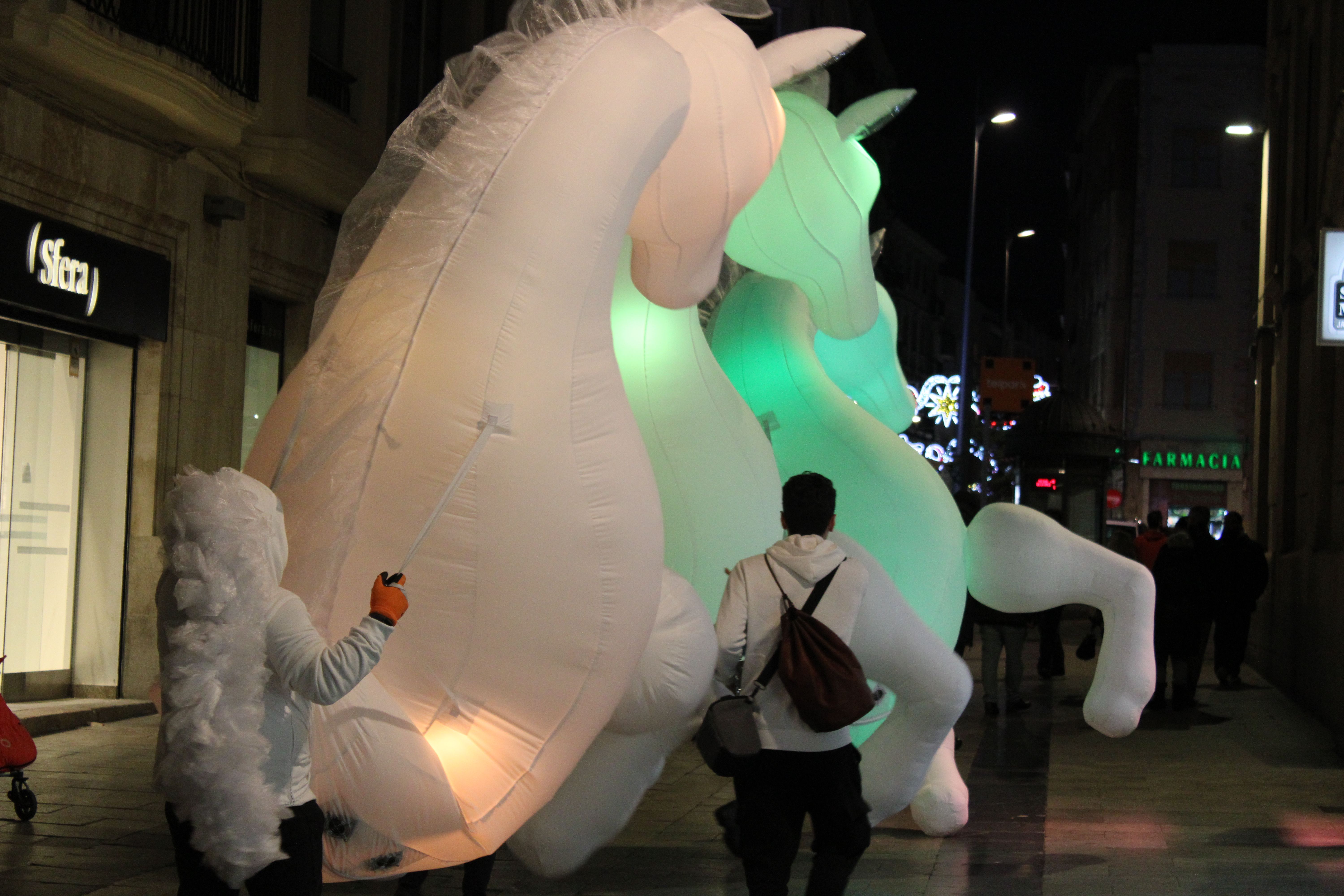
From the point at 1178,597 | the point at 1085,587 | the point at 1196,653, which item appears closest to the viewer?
the point at 1085,587

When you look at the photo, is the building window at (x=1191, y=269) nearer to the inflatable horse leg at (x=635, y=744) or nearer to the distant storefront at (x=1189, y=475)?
the distant storefront at (x=1189, y=475)

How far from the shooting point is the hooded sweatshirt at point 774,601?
4.40 meters

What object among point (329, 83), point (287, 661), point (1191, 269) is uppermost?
point (1191, 269)

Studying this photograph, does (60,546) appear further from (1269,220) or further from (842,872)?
(1269,220)

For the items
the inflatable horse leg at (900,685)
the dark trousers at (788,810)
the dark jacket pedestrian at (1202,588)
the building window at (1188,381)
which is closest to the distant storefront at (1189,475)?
the building window at (1188,381)

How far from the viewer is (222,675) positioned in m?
3.24

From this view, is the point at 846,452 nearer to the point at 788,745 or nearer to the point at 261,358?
the point at 788,745

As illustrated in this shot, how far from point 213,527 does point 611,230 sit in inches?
58.1

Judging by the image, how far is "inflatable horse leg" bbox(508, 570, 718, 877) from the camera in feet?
14.2

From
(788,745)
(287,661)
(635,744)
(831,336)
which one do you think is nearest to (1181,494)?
(831,336)

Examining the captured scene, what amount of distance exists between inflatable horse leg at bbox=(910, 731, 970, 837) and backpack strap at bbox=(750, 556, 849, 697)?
244cm

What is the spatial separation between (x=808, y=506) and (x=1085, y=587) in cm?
206

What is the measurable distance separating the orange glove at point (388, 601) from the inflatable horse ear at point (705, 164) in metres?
1.76

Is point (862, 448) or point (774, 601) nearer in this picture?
point (774, 601)
